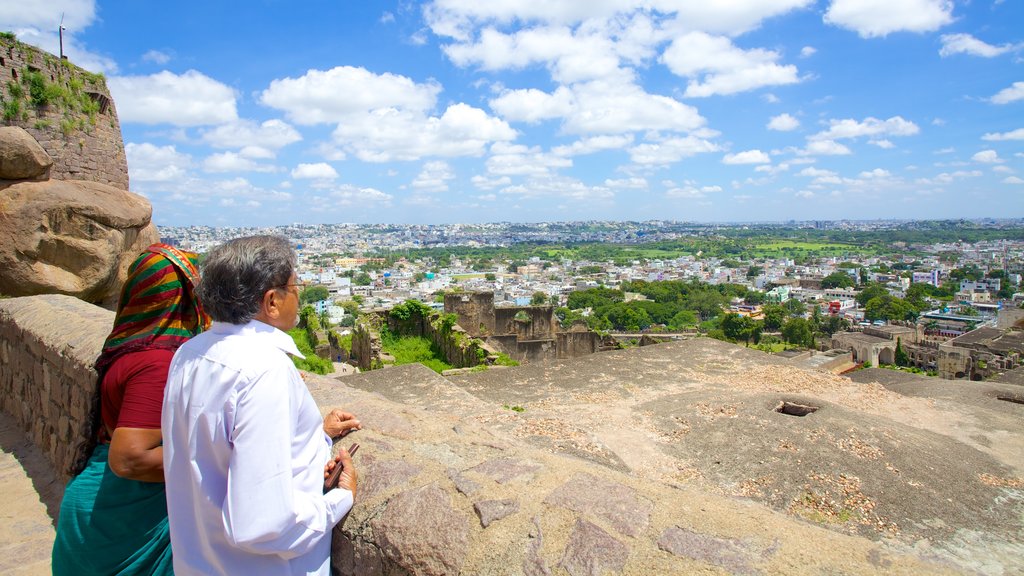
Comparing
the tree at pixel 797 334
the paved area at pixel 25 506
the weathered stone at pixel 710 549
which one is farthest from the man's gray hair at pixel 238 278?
the tree at pixel 797 334

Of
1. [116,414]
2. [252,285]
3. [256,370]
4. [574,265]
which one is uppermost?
[252,285]

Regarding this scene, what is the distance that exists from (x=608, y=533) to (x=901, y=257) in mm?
139165

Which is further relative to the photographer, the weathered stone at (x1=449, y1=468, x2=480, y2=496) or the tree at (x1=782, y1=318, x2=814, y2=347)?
the tree at (x1=782, y1=318, x2=814, y2=347)

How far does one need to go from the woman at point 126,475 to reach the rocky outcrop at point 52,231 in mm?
4912

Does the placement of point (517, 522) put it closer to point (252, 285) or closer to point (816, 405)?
point (252, 285)

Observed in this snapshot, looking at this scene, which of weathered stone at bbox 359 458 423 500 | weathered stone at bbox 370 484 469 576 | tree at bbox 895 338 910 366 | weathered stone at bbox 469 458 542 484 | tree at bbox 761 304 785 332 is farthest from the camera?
tree at bbox 761 304 785 332

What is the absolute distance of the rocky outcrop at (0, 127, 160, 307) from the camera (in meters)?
5.57

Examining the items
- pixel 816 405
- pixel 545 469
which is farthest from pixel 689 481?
pixel 545 469

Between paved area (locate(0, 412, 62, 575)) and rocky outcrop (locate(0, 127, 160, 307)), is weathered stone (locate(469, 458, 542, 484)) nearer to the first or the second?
paved area (locate(0, 412, 62, 575))

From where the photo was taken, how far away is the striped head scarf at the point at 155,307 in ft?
6.33

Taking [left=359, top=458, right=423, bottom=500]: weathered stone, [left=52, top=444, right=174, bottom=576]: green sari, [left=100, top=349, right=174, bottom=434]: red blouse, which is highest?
[left=100, top=349, right=174, bottom=434]: red blouse

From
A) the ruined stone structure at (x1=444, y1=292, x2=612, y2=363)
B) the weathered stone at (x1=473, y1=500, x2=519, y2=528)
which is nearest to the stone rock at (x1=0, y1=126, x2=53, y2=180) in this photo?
the weathered stone at (x1=473, y1=500, x2=519, y2=528)

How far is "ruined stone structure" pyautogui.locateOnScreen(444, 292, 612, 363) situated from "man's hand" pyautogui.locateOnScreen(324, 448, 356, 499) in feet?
41.3

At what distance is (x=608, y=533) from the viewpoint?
64.3 inches
